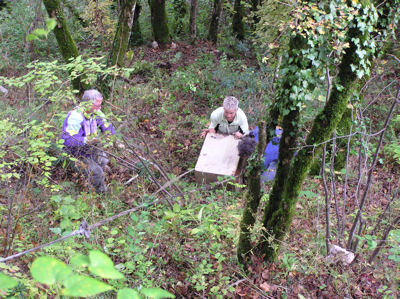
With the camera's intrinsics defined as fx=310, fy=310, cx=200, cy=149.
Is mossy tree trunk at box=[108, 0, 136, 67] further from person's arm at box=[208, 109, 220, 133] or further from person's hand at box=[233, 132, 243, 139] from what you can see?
person's hand at box=[233, 132, 243, 139]

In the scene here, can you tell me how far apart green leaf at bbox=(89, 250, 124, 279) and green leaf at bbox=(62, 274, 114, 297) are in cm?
3

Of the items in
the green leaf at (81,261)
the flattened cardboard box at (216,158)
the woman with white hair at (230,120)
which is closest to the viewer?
the green leaf at (81,261)

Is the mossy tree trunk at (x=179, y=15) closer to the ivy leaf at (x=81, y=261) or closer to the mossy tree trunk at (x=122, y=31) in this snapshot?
the mossy tree trunk at (x=122, y=31)

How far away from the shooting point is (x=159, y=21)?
11375 mm

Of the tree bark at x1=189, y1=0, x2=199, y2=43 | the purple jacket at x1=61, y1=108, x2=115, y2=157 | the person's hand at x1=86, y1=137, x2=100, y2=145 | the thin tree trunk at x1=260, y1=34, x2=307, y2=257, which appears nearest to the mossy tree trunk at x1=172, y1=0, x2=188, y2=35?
the tree bark at x1=189, y1=0, x2=199, y2=43

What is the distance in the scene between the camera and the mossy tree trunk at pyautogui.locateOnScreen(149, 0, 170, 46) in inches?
440

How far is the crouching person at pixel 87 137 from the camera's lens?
457 centimetres

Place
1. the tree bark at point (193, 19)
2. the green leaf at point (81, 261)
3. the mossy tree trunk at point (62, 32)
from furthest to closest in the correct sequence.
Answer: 1. the tree bark at point (193, 19)
2. the mossy tree trunk at point (62, 32)
3. the green leaf at point (81, 261)

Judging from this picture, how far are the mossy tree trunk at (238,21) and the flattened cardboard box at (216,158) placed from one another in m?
7.83

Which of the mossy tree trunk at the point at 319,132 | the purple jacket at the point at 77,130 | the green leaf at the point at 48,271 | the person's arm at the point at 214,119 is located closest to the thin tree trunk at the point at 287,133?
the mossy tree trunk at the point at 319,132

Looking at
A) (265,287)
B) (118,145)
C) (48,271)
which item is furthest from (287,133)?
(118,145)

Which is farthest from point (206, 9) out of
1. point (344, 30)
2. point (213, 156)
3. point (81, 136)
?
point (344, 30)

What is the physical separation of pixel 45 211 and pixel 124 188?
1415mm

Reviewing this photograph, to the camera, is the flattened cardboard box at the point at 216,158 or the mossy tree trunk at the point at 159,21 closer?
the flattened cardboard box at the point at 216,158
